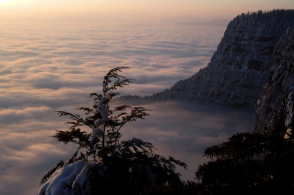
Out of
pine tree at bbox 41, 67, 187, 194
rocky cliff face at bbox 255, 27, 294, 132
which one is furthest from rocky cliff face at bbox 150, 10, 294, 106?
pine tree at bbox 41, 67, 187, 194

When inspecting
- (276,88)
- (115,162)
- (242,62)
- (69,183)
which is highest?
(115,162)

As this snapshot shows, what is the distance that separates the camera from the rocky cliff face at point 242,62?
111m

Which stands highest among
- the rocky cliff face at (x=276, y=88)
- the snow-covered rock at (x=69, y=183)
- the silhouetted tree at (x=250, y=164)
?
the silhouetted tree at (x=250, y=164)

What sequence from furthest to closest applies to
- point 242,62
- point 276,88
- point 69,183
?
point 242,62 → point 276,88 → point 69,183

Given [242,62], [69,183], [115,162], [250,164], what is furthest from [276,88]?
[250,164]

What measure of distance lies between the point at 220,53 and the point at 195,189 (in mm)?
129442

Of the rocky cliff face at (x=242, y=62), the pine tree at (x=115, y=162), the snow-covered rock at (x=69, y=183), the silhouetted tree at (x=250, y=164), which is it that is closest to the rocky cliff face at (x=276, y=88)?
the rocky cliff face at (x=242, y=62)

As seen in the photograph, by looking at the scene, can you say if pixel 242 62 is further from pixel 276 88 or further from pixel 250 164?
pixel 250 164

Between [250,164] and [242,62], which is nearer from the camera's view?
[250,164]

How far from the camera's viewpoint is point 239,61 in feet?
399

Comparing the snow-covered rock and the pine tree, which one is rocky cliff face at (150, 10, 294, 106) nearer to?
the pine tree

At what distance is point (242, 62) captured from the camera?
394ft

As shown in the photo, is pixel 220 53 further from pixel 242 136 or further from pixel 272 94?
pixel 242 136

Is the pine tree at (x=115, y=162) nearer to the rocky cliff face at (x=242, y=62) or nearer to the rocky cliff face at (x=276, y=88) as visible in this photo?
the rocky cliff face at (x=276, y=88)
